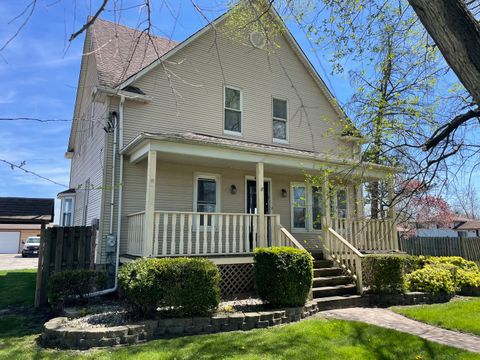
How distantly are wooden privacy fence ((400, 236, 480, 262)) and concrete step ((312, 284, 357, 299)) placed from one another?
43.1 feet

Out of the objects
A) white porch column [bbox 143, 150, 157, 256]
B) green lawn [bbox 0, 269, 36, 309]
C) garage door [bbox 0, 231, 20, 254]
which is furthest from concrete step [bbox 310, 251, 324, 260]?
garage door [bbox 0, 231, 20, 254]

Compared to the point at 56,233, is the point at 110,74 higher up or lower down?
higher up

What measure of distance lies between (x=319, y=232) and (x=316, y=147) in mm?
3148

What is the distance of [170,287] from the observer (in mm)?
6703

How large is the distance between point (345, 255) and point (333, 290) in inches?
50.0

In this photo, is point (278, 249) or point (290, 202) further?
point (290, 202)

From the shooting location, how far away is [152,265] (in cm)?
683

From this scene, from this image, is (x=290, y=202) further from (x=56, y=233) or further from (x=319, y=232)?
(x=56, y=233)

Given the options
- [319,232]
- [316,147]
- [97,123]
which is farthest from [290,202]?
[97,123]

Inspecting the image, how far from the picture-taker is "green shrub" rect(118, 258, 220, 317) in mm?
6539

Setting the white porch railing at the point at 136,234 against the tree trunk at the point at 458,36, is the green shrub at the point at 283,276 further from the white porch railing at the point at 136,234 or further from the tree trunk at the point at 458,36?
the tree trunk at the point at 458,36

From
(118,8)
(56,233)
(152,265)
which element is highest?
(118,8)

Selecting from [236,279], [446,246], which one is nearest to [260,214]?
[236,279]

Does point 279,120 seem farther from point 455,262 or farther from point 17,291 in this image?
point 17,291
